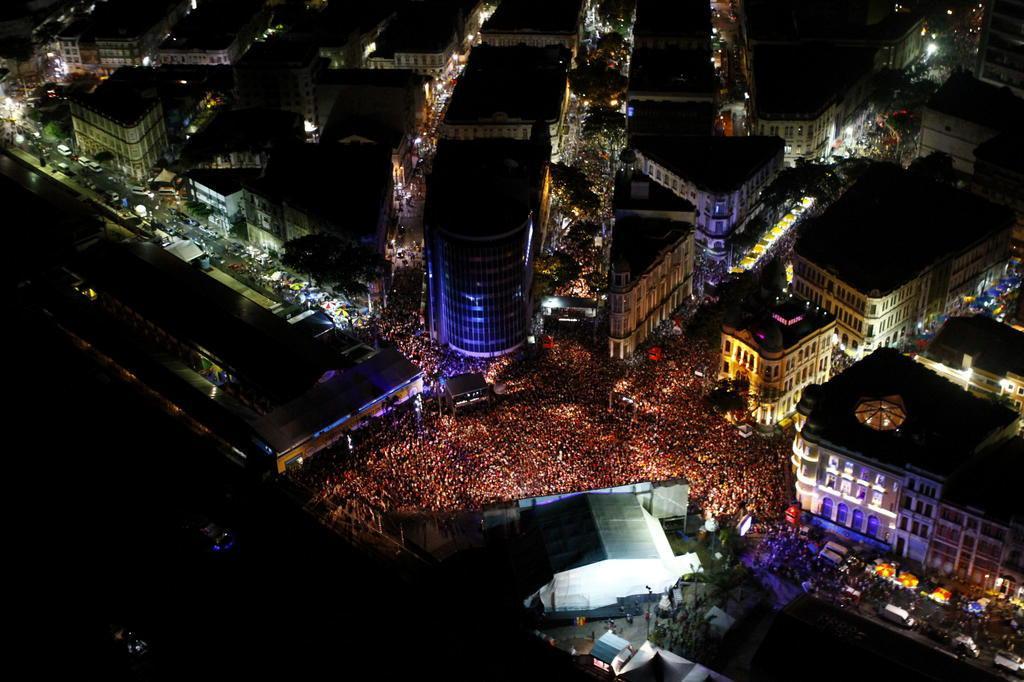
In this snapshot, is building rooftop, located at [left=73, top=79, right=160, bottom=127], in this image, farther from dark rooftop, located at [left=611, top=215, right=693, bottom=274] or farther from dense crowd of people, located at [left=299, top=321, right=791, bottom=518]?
dense crowd of people, located at [left=299, top=321, right=791, bottom=518]

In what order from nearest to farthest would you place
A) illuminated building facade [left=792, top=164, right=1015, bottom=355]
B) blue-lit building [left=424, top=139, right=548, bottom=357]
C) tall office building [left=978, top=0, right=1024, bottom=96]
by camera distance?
1. blue-lit building [left=424, top=139, right=548, bottom=357]
2. illuminated building facade [left=792, top=164, right=1015, bottom=355]
3. tall office building [left=978, top=0, right=1024, bottom=96]

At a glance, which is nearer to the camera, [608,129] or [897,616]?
[897,616]

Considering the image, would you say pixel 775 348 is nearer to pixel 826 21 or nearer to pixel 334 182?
pixel 334 182

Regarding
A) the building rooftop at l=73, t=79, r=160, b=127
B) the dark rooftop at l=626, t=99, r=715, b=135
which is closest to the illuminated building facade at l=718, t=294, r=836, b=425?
the dark rooftop at l=626, t=99, r=715, b=135

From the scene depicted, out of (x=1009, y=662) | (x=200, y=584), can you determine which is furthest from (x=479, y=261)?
(x=1009, y=662)

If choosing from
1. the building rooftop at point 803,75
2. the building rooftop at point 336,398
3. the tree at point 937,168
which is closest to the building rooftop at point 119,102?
the building rooftop at point 336,398

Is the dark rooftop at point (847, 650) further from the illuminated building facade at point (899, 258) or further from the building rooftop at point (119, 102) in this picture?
the building rooftop at point (119, 102)
